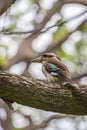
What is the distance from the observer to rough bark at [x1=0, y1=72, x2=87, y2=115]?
4.23 m

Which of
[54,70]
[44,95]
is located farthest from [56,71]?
[44,95]

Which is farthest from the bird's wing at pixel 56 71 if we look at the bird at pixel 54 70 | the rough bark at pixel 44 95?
the rough bark at pixel 44 95

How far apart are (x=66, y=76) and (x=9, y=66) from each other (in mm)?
1889

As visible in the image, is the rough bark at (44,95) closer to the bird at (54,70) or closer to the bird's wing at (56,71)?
the bird at (54,70)

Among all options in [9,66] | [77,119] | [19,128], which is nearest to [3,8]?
[9,66]

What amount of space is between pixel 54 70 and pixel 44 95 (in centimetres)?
61

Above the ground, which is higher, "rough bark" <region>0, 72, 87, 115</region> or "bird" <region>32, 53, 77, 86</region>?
"bird" <region>32, 53, 77, 86</region>

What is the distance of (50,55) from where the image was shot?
5.33m

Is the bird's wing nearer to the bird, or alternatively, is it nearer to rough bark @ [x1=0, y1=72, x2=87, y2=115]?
the bird

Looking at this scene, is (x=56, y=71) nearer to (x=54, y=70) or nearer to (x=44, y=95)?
(x=54, y=70)

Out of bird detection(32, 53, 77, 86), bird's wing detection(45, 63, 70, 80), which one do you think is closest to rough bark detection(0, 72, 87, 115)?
bird detection(32, 53, 77, 86)

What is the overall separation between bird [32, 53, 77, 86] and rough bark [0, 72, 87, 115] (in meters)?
0.12

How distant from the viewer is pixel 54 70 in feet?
16.0

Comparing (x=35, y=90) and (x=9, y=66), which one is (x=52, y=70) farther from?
(x=9, y=66)
